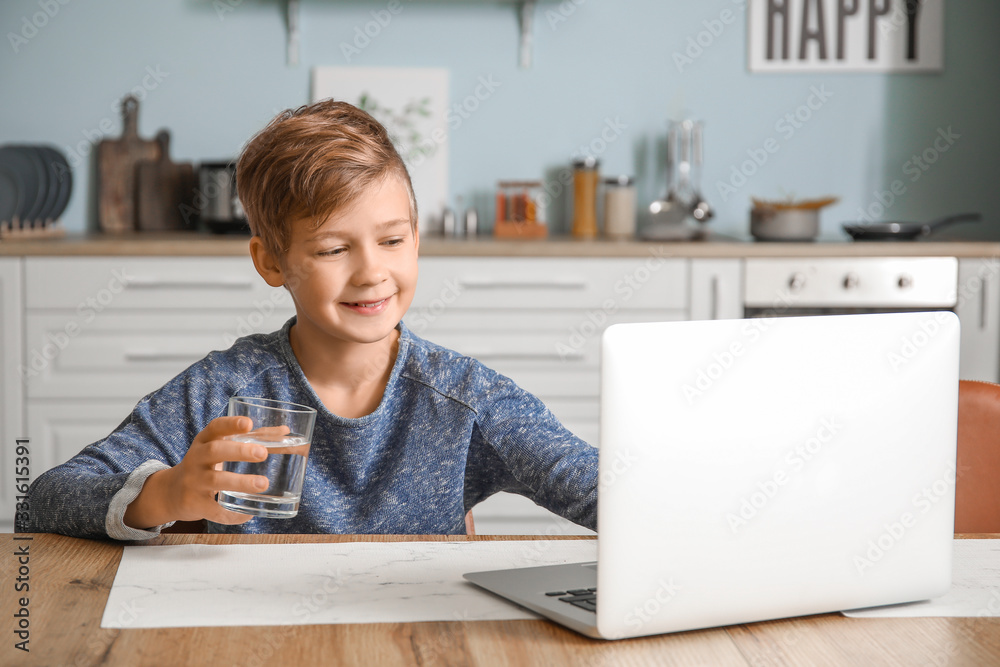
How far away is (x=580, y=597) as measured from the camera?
71 centimetres

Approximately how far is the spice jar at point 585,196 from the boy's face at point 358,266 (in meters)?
1.96

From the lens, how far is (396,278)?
1.06 meters

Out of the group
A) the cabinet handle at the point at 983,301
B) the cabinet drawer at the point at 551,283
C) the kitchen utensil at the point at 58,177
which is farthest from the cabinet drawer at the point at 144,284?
the cabinet handle at the point at 983,301

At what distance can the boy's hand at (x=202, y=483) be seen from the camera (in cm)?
76

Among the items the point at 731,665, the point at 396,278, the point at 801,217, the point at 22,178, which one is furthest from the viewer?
the point at 22,178

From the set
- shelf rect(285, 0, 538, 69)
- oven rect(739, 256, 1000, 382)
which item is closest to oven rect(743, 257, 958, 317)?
oven rect(739, 256, 1000, 382)

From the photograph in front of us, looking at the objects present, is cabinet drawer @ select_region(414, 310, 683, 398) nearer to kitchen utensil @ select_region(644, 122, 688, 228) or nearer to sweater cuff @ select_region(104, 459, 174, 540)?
kitchen utensil @ select_region(644, 122, 688, 228)

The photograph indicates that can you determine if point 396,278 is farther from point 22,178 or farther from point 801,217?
point 22,178

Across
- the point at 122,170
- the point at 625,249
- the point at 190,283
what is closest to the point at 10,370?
the point at 190,283

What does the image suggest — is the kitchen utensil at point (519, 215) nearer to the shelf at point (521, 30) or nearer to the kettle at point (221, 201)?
the shelf at point (521, 30)

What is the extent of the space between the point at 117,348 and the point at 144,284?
0.61 ft

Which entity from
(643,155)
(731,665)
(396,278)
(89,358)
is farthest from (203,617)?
(643,155)

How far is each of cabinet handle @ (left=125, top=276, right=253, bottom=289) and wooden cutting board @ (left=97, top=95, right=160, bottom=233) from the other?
55 cm

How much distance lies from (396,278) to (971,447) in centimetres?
70
